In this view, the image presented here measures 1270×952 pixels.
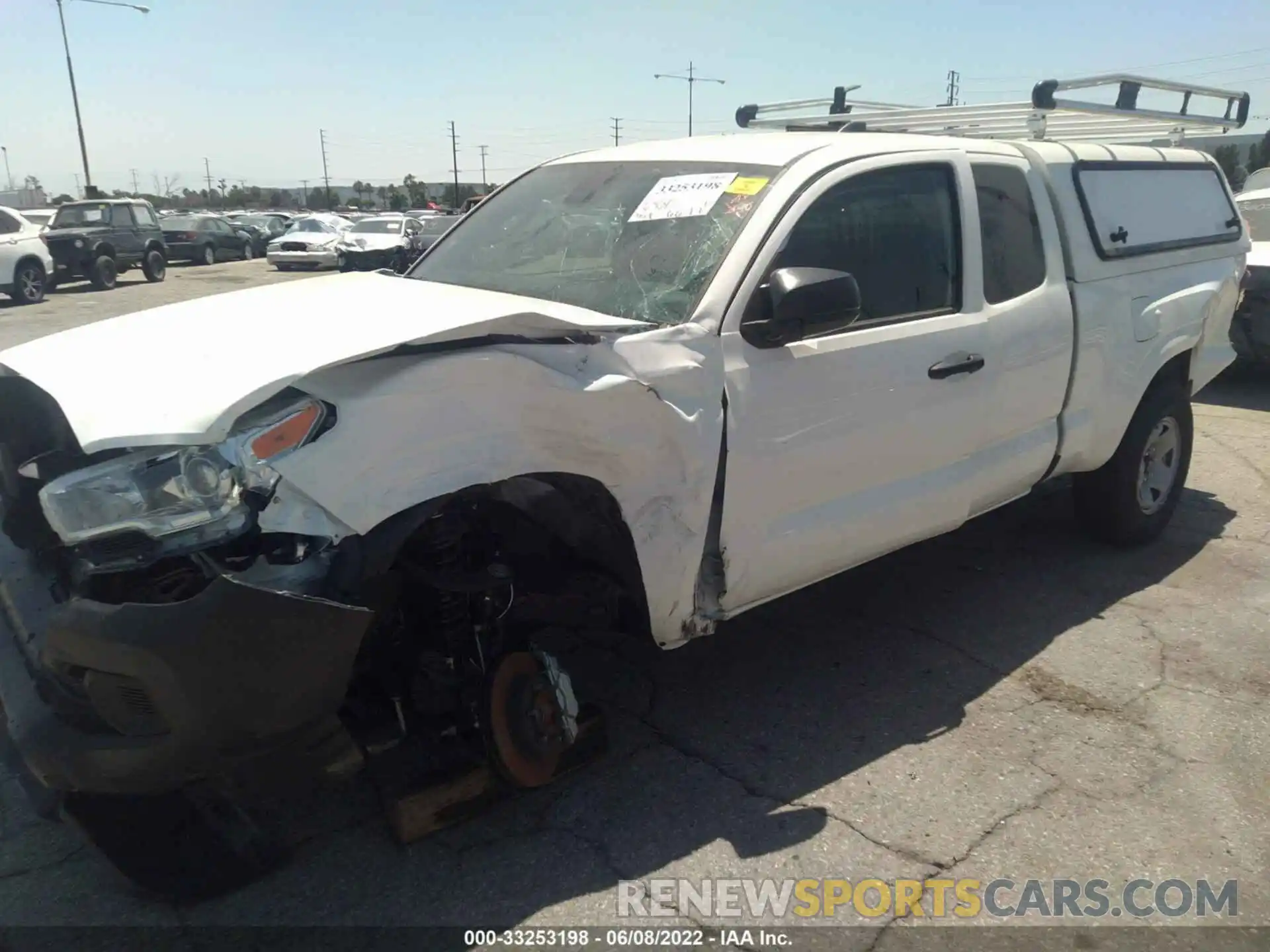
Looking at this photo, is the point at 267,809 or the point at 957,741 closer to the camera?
the point at 267,809

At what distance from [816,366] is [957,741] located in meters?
1.33

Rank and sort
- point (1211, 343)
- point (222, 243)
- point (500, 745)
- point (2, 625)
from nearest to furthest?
point (2, 625)
point (500, 745)
point (1211, 343)
point (222, 243)

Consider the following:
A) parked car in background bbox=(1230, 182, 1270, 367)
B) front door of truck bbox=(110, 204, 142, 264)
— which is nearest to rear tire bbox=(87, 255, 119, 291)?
front door of truck bbox=(110, 204, 142, 264)

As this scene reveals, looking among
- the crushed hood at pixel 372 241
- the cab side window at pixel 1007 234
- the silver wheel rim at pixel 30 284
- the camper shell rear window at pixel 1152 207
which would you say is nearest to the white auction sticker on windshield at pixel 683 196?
the cab side window at pixel 1007 234

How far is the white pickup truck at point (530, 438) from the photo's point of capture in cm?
215

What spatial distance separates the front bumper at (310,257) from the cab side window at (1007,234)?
22964 millimetres

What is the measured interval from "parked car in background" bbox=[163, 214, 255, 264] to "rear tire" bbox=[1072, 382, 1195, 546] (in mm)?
27831

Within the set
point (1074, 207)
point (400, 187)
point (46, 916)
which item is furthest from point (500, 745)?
point (400, 187)

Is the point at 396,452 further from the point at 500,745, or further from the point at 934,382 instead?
the point at 934,382

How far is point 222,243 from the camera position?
2908 centimetres

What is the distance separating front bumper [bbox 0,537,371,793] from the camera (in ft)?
6.77

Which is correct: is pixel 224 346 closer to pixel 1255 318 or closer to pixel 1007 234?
pixel 1007 234

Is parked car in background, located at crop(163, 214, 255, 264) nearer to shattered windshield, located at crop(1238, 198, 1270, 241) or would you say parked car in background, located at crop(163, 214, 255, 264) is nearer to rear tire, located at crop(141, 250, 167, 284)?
rear tire, located at crop(141, 250, 167, 284)

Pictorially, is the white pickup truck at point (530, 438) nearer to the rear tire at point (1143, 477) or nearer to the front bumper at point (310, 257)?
the rear tire at point (1143, 477)
